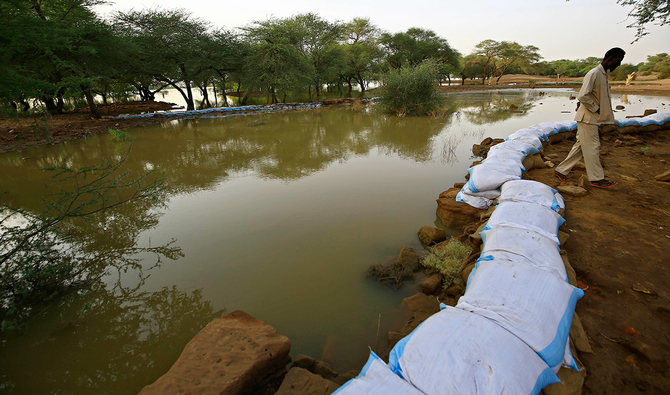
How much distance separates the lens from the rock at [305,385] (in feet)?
5.08

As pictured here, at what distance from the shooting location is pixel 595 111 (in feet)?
12.2

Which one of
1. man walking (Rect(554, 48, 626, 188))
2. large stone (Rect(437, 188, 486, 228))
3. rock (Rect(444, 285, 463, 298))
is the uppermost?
man walking (Rect(554, 48, 626, 188))

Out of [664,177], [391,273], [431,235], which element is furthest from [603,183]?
[391,273]

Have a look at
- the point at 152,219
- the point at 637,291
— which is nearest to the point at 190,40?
the point at 152,219

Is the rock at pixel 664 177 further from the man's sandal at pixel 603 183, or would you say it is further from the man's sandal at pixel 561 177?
the man's sandal at pixel 561 177

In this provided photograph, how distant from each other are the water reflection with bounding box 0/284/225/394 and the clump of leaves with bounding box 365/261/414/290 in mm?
1483

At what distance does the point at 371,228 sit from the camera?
366cm

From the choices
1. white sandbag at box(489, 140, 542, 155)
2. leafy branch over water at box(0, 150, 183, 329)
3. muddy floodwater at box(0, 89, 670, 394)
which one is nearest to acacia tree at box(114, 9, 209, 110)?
muddy floodwater at box(0, 89, 670, 394)

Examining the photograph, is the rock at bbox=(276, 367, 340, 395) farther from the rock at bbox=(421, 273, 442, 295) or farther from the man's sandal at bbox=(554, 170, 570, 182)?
the man's sandal at bbox=(554, 170, 570, 182)

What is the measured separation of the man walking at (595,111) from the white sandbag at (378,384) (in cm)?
427

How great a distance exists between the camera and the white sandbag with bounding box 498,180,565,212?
2.86 meters

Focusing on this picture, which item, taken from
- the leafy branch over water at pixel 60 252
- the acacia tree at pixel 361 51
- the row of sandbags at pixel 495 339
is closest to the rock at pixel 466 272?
the row of sandbags at pixel 495 339

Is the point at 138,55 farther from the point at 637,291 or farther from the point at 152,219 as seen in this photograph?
the point at 637,291

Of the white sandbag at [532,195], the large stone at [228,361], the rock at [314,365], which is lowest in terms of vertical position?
the rock at [314,365]
